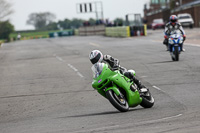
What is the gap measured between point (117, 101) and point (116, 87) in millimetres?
263

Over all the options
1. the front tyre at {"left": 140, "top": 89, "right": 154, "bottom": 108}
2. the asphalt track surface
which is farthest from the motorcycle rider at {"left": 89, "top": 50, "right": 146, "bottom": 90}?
the asphalt track surface

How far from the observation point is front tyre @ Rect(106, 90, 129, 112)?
8.99 m

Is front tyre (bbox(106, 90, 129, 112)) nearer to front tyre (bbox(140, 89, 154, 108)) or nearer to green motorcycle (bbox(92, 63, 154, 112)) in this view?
green motorcycle (bbox(92, 63, 154, 112))

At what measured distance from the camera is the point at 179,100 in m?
10.3

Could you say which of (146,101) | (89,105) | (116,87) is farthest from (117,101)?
(89,105)

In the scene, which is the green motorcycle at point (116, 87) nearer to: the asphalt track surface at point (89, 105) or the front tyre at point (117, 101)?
the front tyre at point (117, 101)

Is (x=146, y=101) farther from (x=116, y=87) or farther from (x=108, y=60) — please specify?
(x=108, y=60)

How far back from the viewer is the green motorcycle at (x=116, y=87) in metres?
9.06

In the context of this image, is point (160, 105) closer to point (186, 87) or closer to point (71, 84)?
point (186, 87)

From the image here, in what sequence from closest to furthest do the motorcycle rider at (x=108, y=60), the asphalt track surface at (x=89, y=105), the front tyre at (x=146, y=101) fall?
the asphalt track surface at (x=89, y=105) → the motorcycle rider at (x=108, y=60) → the front tyre at (x=146, y=101)

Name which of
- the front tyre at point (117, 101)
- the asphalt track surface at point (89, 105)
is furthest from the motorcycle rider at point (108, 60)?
the asphalt track surface at point (89, 105)

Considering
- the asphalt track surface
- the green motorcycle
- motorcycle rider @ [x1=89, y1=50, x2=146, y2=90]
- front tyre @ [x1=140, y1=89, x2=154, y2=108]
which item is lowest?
the asphalt track surface

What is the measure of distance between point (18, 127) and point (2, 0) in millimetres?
129075

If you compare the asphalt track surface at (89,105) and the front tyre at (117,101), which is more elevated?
the front tyre at (117,101)
